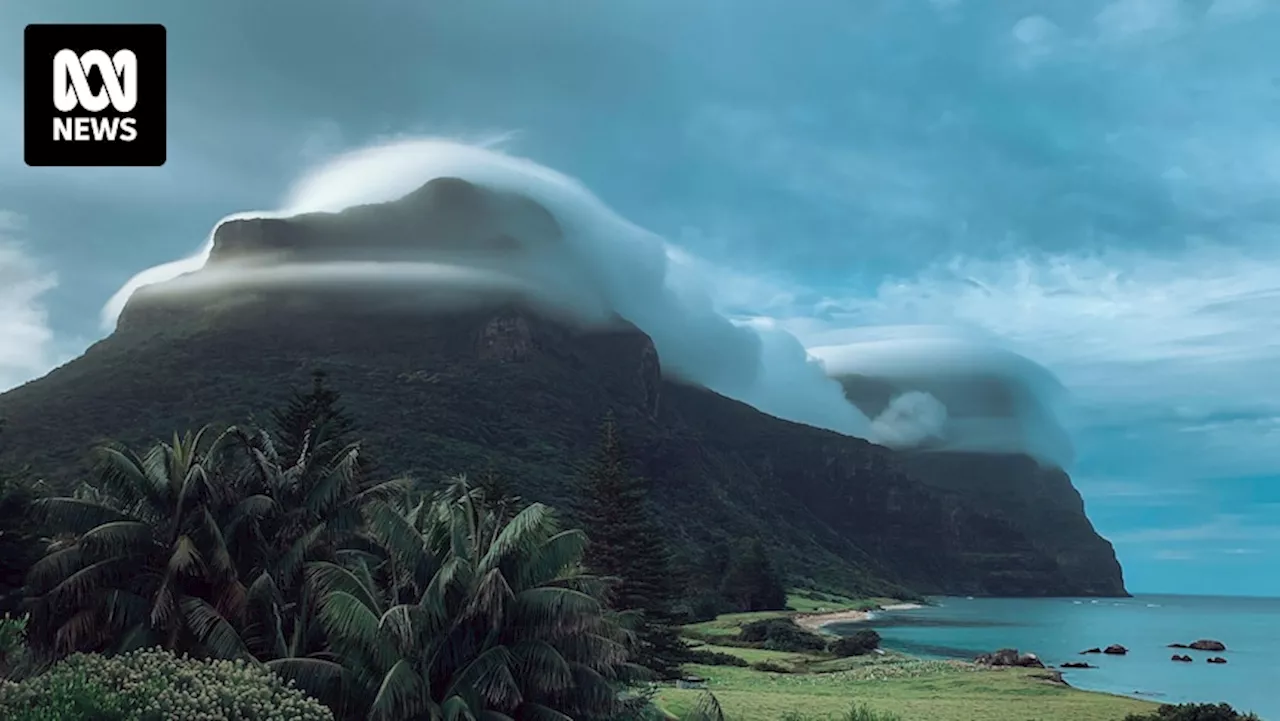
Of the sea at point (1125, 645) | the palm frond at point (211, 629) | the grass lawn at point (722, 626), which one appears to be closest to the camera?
the palm frond at point (211, 629)

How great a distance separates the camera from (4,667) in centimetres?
1788

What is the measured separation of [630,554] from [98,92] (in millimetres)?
32080

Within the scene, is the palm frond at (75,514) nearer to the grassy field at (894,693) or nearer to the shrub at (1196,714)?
the grassy field at (894,693)

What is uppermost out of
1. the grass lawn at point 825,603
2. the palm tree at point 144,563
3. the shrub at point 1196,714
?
the palm tree at point 144,563

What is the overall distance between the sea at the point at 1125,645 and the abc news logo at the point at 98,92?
4728cm

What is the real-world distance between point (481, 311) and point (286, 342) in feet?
110

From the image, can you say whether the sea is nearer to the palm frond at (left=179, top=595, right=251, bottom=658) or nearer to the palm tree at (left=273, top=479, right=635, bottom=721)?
the palm tree at (left=273, top=479, right=635, bottom=721)

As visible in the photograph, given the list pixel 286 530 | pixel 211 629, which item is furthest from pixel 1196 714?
pixel 211 629

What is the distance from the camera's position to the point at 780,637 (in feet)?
205

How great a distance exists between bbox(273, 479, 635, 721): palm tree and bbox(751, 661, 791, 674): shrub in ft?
99.4

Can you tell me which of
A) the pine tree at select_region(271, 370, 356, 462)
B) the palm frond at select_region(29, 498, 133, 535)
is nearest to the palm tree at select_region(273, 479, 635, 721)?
the palm frond at select_region(29, 498, 133, 535)

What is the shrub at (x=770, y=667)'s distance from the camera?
154 feet

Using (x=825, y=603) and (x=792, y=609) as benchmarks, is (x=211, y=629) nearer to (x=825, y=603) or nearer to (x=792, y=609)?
(x=792, y=609)

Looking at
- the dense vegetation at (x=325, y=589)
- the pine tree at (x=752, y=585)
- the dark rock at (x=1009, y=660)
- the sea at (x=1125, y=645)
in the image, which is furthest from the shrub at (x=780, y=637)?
the dense vegetation at (x=325, y=589)
